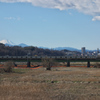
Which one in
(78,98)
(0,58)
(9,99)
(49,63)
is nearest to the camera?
(9,99)

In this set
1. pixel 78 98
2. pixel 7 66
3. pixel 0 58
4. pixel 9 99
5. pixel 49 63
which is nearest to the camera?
pixel 9 99

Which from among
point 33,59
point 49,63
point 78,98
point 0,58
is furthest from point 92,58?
point 78,98

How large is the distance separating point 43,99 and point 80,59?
100537 millimetres

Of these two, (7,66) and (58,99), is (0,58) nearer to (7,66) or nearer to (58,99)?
(7,66)

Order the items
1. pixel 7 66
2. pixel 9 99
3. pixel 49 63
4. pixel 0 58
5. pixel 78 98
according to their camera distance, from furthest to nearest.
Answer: pixel 0 58, pixel 49 63, pixel 7 66, pixel 78 98, pixel 9 99

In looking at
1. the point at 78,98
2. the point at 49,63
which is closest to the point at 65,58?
the point at 49,63

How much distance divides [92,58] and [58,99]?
10015 cm

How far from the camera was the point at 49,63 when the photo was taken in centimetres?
8388

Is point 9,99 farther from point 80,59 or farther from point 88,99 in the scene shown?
point 80,59

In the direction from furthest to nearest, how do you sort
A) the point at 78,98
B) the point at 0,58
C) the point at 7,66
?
the point at 0,58, the point at 7,66, the point at 78,98

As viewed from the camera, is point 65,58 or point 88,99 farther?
point 65,58

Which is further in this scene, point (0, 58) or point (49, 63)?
point (0, 58)

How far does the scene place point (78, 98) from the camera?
19109 millimetres

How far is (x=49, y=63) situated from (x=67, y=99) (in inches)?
2569
